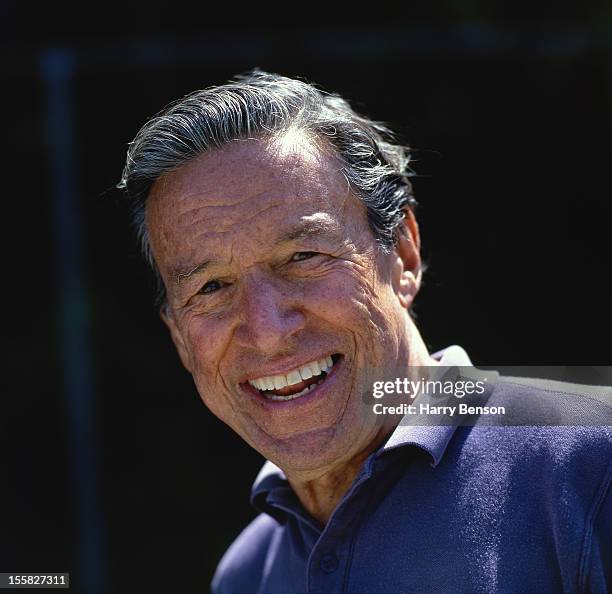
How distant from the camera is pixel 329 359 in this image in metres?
1.56

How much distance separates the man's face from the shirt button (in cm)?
16

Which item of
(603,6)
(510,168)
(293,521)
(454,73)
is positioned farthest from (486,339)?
(293,521)

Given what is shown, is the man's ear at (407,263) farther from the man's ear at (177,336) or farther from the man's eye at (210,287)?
the man's ear at (177,336)

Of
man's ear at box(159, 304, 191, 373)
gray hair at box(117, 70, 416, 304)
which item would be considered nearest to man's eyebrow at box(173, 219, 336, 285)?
gray hair at box(117, 70, 416, 304)

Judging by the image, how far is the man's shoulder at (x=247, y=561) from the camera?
1870 millimetres

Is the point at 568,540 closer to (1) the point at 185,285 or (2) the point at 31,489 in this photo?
(1) the point at 185,285

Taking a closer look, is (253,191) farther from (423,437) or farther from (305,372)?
(423,437)

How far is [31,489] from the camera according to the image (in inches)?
141

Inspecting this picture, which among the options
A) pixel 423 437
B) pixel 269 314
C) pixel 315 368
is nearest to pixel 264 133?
pixel 269 314

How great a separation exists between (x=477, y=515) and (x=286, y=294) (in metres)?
0.49

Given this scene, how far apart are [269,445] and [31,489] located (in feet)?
7.60

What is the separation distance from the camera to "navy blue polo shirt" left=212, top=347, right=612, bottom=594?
1.34 metres

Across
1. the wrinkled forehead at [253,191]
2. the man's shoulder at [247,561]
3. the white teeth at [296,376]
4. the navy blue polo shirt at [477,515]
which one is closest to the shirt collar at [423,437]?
the navy blue polo shirt at [477,515]

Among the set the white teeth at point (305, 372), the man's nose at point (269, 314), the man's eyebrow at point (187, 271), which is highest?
the man's eyebrow at point (187, 271)
